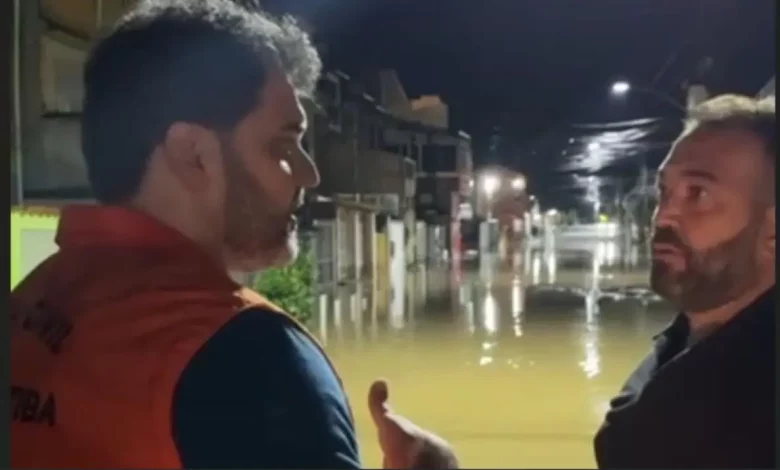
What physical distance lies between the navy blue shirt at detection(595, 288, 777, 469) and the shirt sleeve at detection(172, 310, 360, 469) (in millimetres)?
563

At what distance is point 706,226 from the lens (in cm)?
190

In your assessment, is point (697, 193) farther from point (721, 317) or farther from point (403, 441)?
point (403, 441)

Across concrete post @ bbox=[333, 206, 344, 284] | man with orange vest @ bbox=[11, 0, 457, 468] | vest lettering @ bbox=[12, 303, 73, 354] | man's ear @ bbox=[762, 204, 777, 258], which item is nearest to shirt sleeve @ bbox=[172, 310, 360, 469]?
man with orange vest @ bbox=[11, 0, 457, 468]

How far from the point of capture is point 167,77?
1.83 metres

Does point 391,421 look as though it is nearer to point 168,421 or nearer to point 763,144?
point 168,421

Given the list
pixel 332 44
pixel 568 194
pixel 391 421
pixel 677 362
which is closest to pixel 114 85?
pixel 332 44

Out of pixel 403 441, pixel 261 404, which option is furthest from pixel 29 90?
pixel 403 441

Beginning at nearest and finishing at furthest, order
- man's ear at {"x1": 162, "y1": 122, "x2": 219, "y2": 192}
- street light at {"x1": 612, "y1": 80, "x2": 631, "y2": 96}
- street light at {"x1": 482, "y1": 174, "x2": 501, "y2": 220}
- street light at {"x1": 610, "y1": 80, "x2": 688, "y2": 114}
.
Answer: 1. man's ear at {"x1": 162, "y1": 122, "x2": 219, "y2": 192}
2. street light at {"x1": 610, "y1": 80, "x2": 688, "y2": 114}
3. street light at {"x1": 612, "y1": 80, "x2": 631, "y2": 96}
4. street light at {"x1": 482, "y1": 174, "x2": 501, "y2": 220}

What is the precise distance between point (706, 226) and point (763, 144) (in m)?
0.18

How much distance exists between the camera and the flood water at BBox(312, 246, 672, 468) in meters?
2.04

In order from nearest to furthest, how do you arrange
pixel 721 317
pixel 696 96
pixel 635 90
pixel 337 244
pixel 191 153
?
1. pixel 191 153
2. pixel 721 317
3. pixel 696 96
4. pixel 635 90
5. pixel 337 244

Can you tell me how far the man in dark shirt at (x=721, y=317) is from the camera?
187cm

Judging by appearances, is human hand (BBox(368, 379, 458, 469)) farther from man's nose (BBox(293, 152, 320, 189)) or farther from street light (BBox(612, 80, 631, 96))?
street light (BBox(612, 80, 631, 96))

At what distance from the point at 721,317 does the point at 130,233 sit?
105 centimetres
